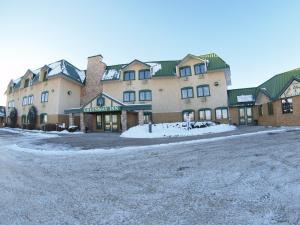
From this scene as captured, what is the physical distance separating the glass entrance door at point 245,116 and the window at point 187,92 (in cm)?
703

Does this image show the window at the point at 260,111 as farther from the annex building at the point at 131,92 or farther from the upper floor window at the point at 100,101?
the upper floor window at the point at 100,101

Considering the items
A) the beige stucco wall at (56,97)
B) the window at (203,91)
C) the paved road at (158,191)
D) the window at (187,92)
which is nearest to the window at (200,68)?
the window at (203,91)

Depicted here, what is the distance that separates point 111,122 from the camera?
26.6 metres

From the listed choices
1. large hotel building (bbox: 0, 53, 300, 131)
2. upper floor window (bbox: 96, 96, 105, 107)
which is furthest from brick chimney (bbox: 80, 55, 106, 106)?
upper floor window (bbox: 96, 96, 105, 107)

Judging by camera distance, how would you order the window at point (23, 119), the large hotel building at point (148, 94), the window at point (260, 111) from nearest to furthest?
the window at point (260, 111), the large hotel building at point (148, 94), the window at point (23, 119)

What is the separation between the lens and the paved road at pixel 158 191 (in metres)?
3.24

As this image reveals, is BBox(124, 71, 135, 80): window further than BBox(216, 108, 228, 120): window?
Yes

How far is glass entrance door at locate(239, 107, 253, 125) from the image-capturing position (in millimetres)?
27141

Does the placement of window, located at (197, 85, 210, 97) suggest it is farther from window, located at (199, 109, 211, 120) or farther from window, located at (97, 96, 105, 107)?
window, located at (97, 96, 105, 107)

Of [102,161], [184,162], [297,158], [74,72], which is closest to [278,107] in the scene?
[297,158]

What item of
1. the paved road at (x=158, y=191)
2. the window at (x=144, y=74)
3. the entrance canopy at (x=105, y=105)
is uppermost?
the window at (x=144, y=74)

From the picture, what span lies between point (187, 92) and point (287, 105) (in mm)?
11580

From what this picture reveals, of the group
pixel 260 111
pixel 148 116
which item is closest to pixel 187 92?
pixel 148 116

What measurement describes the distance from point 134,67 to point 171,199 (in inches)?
1051
